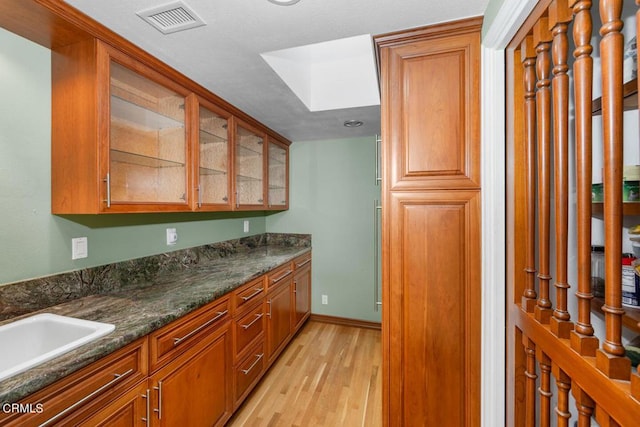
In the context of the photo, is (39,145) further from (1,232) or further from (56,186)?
(1,232)

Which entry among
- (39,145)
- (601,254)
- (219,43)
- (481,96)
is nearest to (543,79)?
(481,96)

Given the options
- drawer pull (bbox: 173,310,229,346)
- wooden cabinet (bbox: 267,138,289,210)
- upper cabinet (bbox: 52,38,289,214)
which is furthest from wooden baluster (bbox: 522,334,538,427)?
wooden cabinet (bbox: 267,138,289,210)

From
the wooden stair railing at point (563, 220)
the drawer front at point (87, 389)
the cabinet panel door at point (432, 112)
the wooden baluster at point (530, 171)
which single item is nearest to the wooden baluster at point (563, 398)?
the wooden stair railing at point (563, 220)

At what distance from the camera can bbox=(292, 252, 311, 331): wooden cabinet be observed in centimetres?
304

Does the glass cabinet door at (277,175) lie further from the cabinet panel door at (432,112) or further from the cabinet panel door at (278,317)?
the cabinet panel door at (432,112)

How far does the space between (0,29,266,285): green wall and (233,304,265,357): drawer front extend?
3.07 ft

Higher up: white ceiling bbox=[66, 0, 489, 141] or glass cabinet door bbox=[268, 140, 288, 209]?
white ceiling bbox=[66, 0, 489, 141]

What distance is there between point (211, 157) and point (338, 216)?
5.60ft

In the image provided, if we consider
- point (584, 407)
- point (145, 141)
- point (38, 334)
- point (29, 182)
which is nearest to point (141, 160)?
point (145, 141)

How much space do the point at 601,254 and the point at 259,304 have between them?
201 cm

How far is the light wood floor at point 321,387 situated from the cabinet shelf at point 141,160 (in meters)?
1.76

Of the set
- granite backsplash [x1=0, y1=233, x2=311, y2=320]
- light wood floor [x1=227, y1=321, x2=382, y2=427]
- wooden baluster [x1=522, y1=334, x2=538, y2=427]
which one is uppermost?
granite backsplash [x1=0, y1=233, x2=311, y2=320]

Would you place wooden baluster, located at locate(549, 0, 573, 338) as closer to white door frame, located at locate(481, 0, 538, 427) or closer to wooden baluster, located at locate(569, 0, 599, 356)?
wooden baluster, located at locate(569, 0, 599, 356)

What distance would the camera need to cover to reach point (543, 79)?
1049mm
